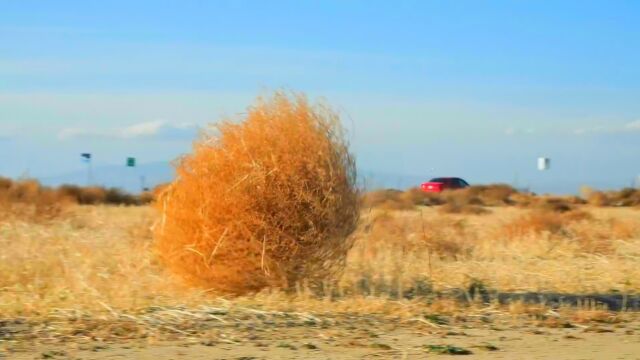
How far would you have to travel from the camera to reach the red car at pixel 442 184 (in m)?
53.1

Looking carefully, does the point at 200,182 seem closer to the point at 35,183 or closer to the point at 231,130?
the point at 231,130

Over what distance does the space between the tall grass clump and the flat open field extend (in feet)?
1.21

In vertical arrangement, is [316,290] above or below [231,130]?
below

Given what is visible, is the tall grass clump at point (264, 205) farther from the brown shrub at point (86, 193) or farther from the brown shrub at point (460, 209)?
the brown shrub at point (86, 193)

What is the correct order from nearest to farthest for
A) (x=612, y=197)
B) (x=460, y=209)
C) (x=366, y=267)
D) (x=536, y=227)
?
(x=366, y=267), (x=536, y=227), (x=460, y=209), (x=612, y=197)

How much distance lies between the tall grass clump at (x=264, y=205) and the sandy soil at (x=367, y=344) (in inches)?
66.0

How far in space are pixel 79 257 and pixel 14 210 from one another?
13.7 metres

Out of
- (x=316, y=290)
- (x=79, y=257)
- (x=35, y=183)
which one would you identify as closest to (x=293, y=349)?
(x=316, y=290)

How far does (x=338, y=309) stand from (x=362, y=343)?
1981 mm

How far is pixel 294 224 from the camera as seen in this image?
502 inches

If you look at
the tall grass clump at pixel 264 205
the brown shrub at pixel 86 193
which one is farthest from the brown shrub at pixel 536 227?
the brown shrub at pixel 86 193

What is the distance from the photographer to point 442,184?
54312 millimetres

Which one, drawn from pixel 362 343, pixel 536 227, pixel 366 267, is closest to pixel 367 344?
pixel 362 343

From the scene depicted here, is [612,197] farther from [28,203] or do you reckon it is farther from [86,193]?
[28,203]
